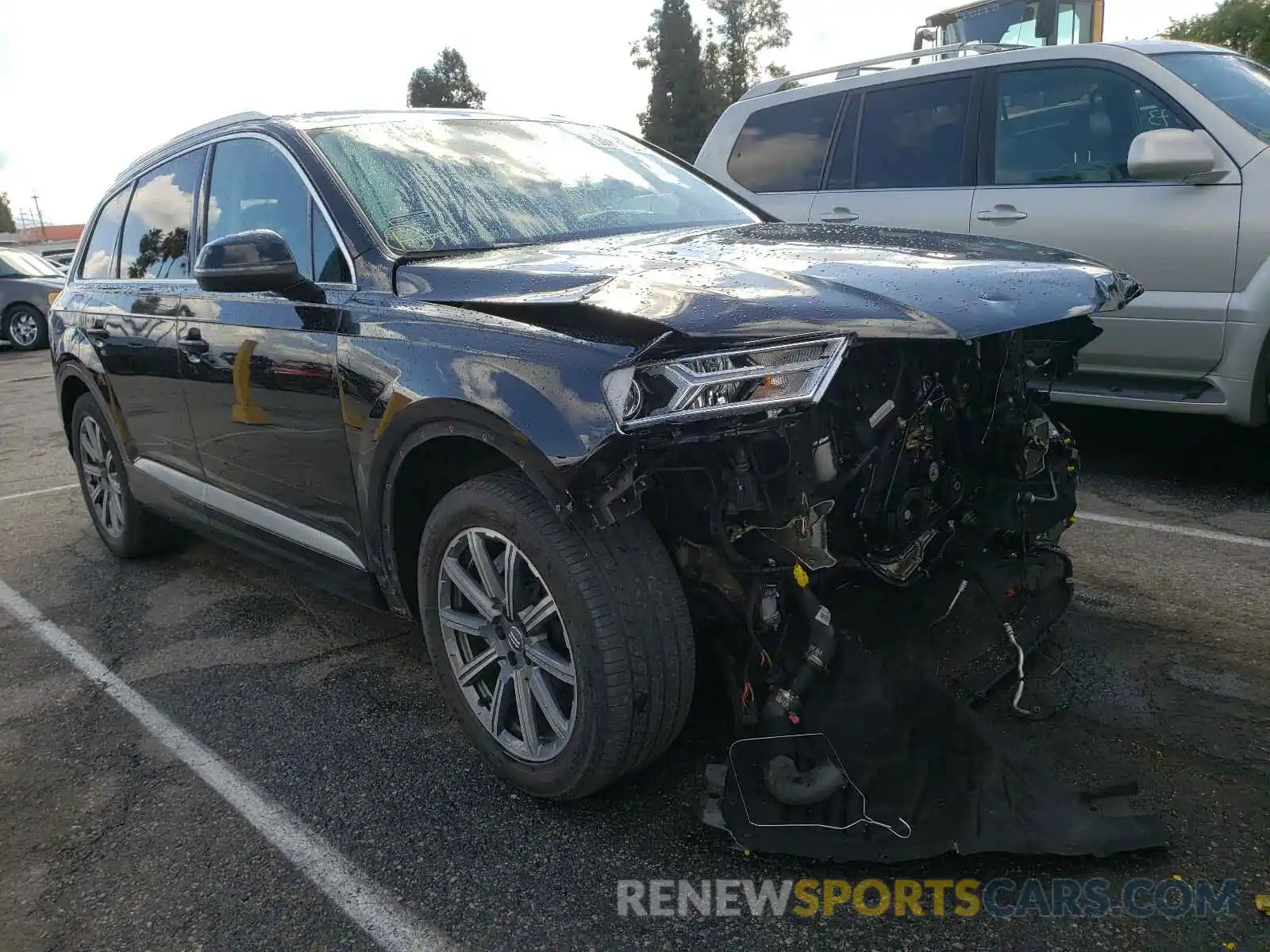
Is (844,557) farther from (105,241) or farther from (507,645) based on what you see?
(105,241)

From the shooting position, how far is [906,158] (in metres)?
5.82

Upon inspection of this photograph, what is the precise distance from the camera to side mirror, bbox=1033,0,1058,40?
991cm

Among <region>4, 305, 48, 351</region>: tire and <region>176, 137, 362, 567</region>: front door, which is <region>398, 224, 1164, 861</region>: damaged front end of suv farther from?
<region>4, 305, 48, 351</region>: tire

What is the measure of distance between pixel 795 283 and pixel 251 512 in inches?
88.7

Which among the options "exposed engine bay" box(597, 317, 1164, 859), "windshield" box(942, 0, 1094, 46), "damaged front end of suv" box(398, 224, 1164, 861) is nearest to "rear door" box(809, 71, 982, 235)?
"damaged front end of suv" box(398, 224, 1164, 861)

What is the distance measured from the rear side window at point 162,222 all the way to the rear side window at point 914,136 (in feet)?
12.1

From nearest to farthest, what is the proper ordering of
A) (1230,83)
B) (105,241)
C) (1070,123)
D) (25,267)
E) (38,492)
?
1. (105,241)
2. (1230,83)
3. (1070,123)
4. (38,492)
5. (25,267)

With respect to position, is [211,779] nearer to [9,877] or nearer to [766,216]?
[9,877]

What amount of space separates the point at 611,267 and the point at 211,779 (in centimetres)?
186

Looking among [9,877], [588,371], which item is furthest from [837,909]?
[9,877]

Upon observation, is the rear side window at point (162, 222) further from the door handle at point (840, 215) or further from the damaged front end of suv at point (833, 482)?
the door handle at point (840, 215)

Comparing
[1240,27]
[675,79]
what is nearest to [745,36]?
[675,79]

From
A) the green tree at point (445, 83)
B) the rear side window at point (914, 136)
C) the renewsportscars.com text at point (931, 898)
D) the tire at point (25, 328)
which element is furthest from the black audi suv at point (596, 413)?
the green tree at point (445, 83)

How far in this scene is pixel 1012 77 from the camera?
5.41 meters
